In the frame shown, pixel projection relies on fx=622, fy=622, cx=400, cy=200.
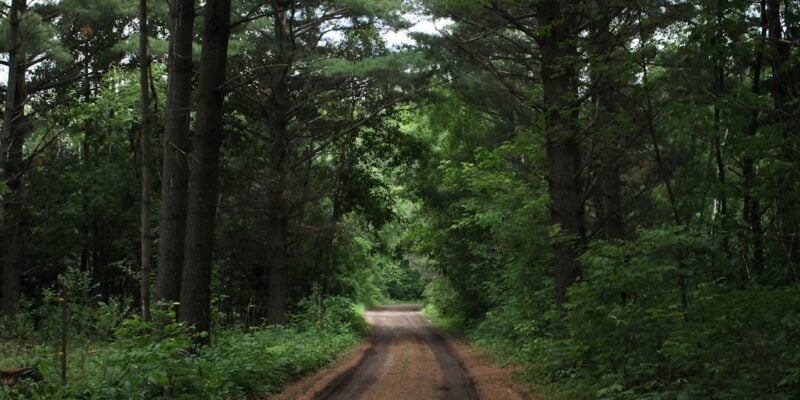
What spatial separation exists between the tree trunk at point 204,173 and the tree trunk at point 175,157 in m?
0.44

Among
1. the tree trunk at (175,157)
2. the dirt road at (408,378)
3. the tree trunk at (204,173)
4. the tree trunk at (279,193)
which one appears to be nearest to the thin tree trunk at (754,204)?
the dirt road at (408,378)

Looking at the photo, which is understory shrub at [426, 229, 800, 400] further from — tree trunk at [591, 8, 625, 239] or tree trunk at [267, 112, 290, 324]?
tree trunk at [267, 112, 290, 324]

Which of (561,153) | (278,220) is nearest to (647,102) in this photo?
(561,153)

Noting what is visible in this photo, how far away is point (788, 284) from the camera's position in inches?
284

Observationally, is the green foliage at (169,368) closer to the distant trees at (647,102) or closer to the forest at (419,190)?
the forest at (419,190)

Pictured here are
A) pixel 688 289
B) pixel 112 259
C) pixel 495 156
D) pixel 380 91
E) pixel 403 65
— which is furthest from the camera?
pixel 112 259

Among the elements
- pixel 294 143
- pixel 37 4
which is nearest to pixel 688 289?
pixel 294 143

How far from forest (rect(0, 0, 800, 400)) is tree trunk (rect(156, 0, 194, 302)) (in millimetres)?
49

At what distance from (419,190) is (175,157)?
17524 millimetres

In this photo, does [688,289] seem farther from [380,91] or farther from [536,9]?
[380,91]

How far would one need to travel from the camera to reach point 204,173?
30.7 feet

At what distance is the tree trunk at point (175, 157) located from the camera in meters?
9.59

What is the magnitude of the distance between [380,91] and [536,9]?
853 centimetres

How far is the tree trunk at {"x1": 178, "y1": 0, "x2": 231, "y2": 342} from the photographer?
30.4ft
